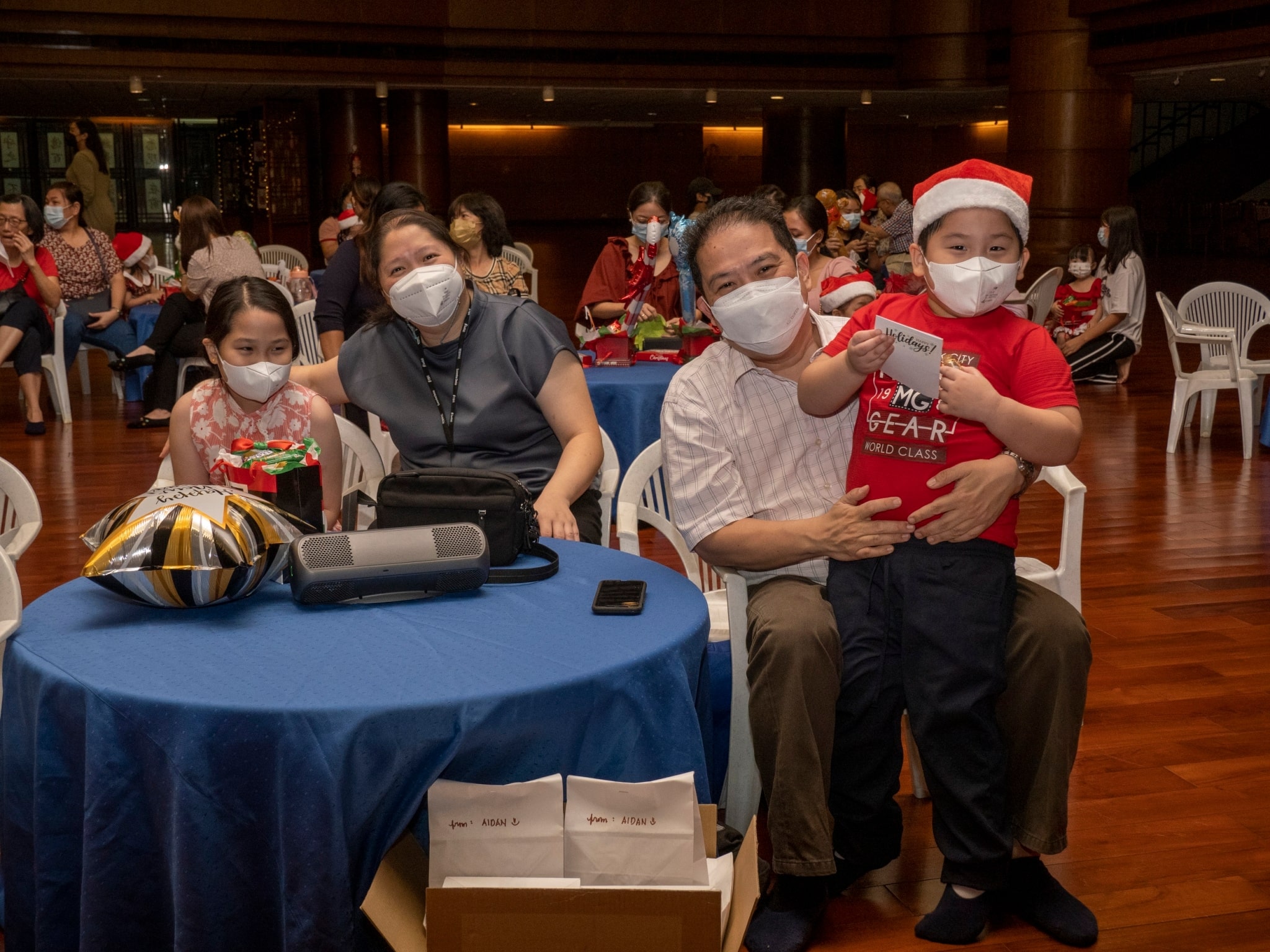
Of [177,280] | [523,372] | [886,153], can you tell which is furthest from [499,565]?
[886,153]

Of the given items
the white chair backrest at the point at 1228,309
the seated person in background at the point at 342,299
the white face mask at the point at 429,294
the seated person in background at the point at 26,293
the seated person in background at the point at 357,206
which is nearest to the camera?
the white face mask at the point at 429,294

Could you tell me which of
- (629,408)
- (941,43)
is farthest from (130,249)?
(941,43)

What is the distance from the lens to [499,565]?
6.79ft

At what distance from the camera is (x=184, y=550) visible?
1.78 metres

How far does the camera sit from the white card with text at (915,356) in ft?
6.34

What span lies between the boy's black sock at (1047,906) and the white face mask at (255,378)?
176 cm

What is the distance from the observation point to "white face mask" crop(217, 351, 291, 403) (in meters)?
2.65

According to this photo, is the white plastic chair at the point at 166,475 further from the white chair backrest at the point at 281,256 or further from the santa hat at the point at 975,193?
the white chair backrest at the point at 281,256

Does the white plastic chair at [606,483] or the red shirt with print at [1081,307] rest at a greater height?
the red shirt with print at [1081,307]

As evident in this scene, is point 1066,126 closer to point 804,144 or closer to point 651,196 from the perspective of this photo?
point 804,144

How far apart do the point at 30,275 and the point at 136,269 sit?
1.19 m

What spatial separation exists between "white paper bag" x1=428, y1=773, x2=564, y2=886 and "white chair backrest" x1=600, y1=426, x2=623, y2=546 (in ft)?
4.19

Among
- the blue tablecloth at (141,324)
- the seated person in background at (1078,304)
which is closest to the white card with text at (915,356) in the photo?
the blue tablecloth at (141,324)

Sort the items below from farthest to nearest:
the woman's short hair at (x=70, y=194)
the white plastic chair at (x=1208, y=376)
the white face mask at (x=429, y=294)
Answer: the woman's short hair at (x=70, y=194), the white plastic chair at (x=1208, y=376), the white face mask at (x=429, y=294)
